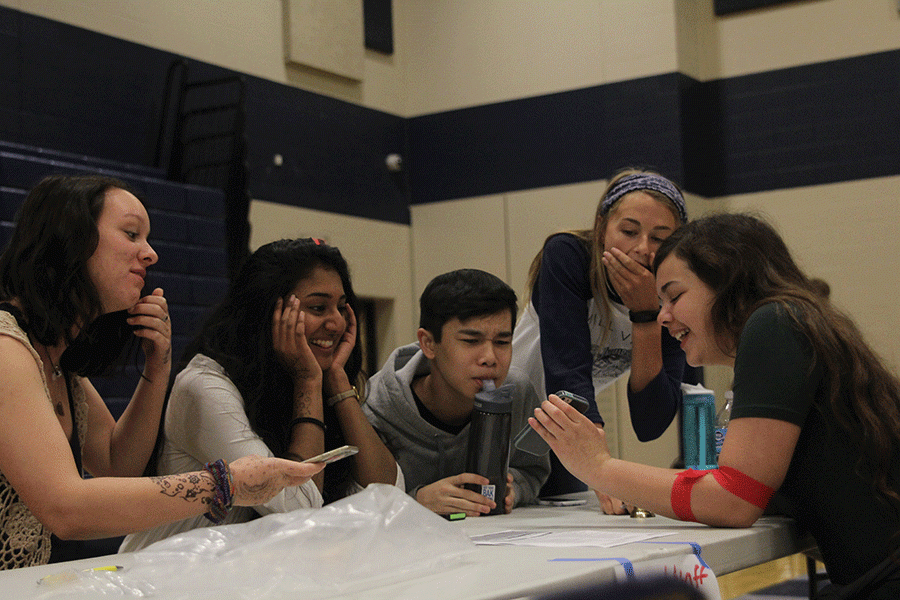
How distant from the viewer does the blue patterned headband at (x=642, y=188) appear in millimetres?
2402

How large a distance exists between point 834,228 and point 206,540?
5832mm

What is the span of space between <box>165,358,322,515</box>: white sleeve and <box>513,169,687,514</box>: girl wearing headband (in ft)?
2.40

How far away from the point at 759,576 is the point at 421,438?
3.11 feet

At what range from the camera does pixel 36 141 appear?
17.3ft

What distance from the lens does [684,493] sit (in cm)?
167

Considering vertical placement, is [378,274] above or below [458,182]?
below

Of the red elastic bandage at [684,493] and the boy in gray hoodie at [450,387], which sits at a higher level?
the boy in gray hoodie at [450,387]

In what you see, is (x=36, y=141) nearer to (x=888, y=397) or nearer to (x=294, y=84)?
(x=294, y=84)

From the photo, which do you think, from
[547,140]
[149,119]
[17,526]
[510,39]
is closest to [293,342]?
[17,526]

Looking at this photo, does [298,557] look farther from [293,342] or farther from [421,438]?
[421,438]

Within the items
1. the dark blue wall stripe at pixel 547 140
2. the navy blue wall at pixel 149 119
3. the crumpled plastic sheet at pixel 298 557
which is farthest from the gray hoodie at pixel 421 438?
the dark blue wall stripe at pixel 547 140

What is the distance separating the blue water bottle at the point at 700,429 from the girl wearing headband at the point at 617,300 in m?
0.22

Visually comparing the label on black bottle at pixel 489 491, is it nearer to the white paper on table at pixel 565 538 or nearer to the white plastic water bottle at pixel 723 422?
the white paper on table at pixel 565 538

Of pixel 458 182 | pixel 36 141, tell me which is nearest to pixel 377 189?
pixel 458 182
